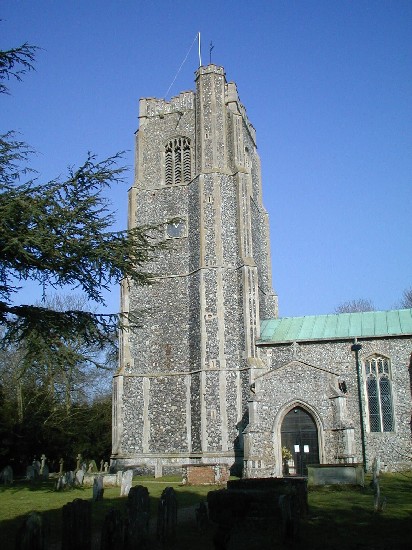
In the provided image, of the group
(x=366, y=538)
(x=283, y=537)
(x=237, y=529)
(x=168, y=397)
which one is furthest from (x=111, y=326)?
(x=168, y=397)

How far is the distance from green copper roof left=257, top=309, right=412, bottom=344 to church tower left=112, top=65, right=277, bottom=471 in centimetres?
124

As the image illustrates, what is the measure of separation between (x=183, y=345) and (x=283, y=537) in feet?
53.3

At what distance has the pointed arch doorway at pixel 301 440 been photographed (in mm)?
21219

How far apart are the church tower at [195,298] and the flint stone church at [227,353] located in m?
0.06

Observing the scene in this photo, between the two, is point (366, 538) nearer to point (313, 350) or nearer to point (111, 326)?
point (111, 326)

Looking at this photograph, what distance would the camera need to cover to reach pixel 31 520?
20.3 feet

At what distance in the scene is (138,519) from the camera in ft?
27.1

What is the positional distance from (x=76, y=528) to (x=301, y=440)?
15120mm

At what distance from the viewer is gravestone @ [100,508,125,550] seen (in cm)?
730

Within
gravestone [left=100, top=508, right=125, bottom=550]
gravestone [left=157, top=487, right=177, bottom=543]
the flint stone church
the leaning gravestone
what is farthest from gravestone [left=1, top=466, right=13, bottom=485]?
gravestone [left=100, top=508, right=125, bottom=550]

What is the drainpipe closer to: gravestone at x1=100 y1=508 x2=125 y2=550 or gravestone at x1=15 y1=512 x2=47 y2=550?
gravestone at x1=100 y1=508 x2=125 y2=550

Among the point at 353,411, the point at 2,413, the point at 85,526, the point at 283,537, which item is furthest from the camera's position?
the point at 2,413

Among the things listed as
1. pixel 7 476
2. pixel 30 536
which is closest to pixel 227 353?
pixel 7 476

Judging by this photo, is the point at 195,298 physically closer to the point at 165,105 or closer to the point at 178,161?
the point at 178,161
